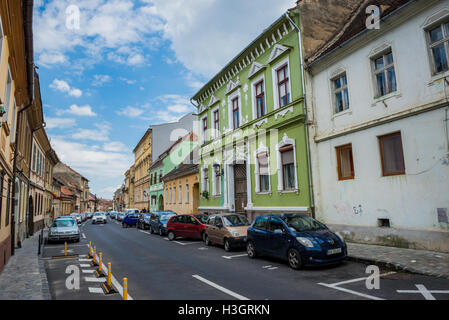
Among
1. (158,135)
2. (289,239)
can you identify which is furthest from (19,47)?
(158,135)

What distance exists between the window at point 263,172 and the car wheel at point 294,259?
8593mm

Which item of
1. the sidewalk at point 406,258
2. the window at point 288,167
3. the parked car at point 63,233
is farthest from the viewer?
the parked car at point 63,233

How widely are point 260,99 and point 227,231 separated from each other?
8943mm

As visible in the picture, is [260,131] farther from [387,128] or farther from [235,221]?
[387,128]

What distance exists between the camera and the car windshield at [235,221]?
14.3 metres

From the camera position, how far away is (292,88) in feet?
53.4

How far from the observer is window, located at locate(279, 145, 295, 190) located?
53.4 feet

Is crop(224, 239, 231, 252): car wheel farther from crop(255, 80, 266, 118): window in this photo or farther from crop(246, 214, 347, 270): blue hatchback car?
crop(255, 80, 266, 118): window

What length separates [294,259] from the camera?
9.46 meters

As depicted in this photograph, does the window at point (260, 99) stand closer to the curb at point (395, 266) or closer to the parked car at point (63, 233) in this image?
the curb at point (395, 266)

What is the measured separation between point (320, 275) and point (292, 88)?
10.4 metres

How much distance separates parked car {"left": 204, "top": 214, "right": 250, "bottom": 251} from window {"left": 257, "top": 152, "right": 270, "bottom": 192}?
3.99m

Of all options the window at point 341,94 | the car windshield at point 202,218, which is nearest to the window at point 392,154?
the window at point 341,94
